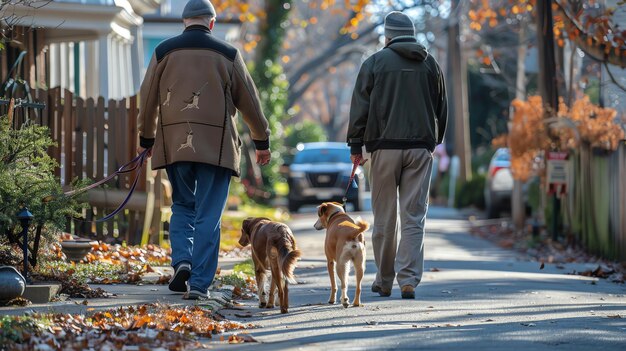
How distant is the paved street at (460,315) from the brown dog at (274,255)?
0.58 ft

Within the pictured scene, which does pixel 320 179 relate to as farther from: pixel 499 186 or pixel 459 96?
pixel 459 96

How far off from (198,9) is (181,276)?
2.00m

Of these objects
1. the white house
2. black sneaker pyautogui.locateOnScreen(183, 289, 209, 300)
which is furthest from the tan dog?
the white house

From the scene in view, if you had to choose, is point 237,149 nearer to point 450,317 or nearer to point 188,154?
point 188,154

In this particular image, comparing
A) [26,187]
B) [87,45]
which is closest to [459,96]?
[87,45]

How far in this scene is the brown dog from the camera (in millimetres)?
8523

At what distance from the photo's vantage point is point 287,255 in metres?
8.48

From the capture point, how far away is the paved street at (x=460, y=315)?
738cm

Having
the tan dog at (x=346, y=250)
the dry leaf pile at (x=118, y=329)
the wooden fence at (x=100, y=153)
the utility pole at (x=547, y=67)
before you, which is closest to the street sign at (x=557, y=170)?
the utility pole at (x=547, y=67)

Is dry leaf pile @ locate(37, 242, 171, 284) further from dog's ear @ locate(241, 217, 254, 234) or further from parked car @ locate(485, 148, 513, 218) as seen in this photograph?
parked car @ locate(485, 148, 513, 218)

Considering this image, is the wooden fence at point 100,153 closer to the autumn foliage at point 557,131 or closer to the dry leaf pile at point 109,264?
the dry leaf pile at point 109,264

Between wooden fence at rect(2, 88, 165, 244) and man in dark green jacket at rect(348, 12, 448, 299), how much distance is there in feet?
14.6

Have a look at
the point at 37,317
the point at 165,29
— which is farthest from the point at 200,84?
the point at 165,29

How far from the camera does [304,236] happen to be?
68.7 ft
